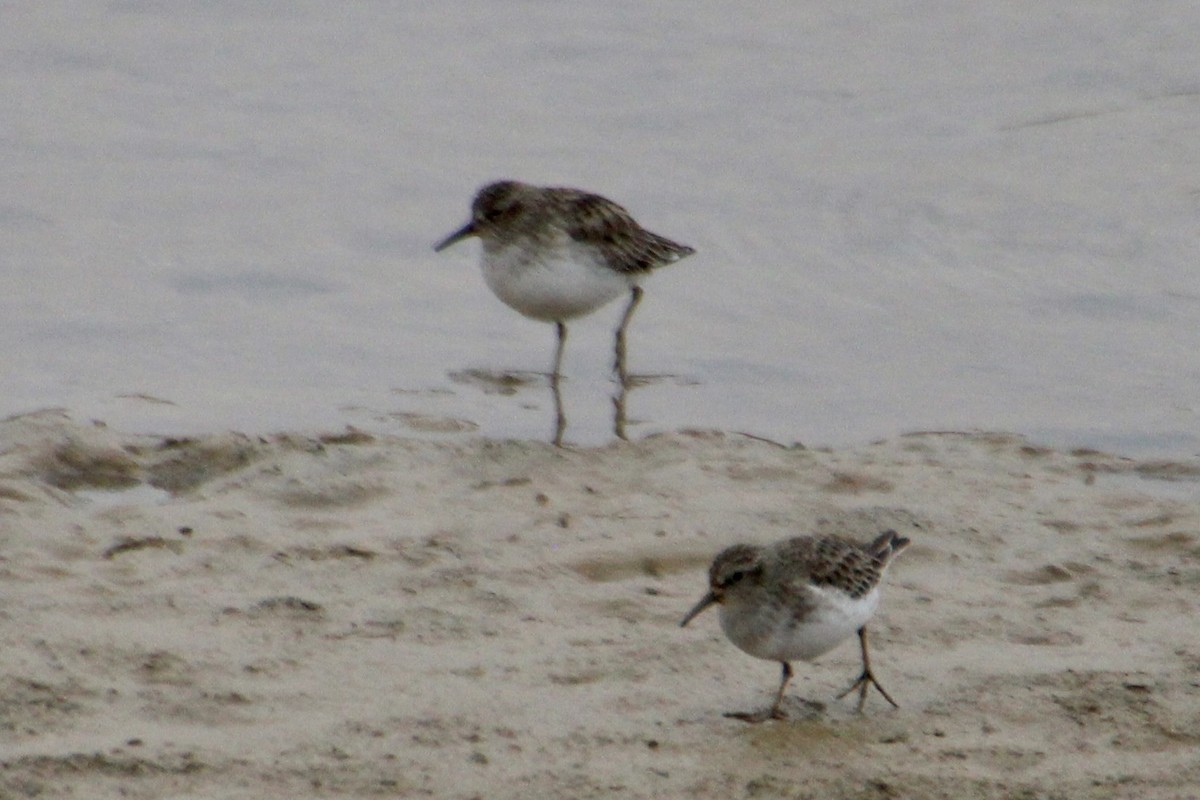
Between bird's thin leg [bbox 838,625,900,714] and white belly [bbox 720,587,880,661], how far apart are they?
12cm

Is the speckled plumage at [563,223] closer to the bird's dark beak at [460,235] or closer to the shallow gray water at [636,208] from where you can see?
the bird's dark beak at [460,235]

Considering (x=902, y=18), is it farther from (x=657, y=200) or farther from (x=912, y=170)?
(x=657, y=200)

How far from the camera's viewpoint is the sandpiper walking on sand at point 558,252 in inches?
432

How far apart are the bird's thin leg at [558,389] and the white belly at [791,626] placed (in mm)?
3358

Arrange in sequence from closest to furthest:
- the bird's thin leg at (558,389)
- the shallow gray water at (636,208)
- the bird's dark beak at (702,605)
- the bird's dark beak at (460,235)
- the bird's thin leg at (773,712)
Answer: the bird's thin leg at (773,712), the bird's dark beak at (702,605), the bird's thin leg at (558,389), the shallow gray water at (636,208), the bird's dark beak at (460,235)

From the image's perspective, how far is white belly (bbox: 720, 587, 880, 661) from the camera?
6.57 m

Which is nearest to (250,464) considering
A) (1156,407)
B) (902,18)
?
(1156,407)

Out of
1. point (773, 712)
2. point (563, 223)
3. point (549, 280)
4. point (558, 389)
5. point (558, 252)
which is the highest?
point (563, 223)

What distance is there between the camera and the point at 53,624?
269 inches

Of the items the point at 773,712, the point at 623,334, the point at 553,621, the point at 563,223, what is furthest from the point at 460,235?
the point at 773,712

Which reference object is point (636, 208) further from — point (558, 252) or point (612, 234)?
point (558, 252)

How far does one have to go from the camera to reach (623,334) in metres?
11.4

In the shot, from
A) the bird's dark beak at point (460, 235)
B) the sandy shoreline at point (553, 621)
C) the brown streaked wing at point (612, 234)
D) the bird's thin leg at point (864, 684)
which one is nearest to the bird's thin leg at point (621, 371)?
the brown streaked wing at point (612, 234)

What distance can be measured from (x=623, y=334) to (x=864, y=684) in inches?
192
